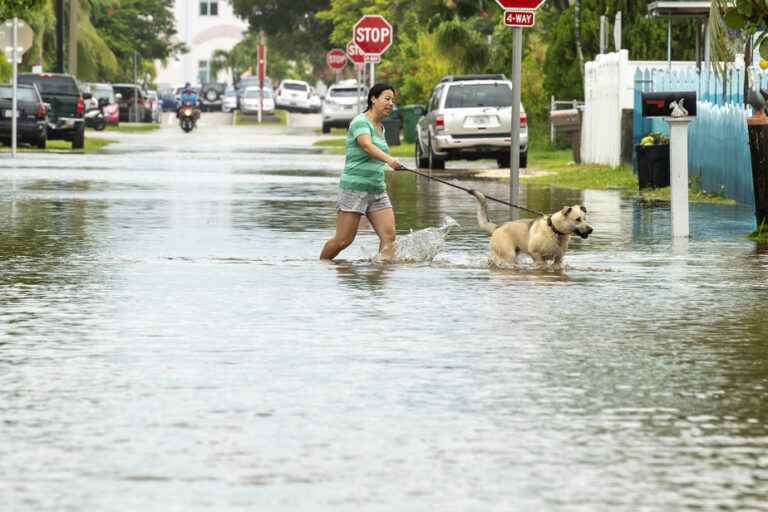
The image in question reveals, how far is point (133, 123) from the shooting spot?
87.0 m

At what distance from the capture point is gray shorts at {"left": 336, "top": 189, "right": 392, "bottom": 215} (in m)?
Answer: 16.7

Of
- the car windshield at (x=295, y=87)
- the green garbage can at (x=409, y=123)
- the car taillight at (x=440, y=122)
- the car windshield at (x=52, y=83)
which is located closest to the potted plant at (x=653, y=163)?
the car taillight at (x=440, y=122)

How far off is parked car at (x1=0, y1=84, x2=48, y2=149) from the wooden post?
2814 cm

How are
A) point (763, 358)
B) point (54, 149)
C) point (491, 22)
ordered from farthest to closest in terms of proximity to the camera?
point (491, 22) → point (54, 149) → point (763, 358)

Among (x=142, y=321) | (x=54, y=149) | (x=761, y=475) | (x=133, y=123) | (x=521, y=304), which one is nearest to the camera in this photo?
(x=761, y=475)

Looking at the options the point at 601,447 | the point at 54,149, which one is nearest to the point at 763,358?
the point at 601,447

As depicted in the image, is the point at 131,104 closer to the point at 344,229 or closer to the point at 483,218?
the point at 344,229

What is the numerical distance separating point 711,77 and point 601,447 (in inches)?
881

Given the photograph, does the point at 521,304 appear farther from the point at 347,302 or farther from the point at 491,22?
the point at 491,22

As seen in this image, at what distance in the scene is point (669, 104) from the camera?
19.4 meters

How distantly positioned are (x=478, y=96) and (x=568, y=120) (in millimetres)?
2234

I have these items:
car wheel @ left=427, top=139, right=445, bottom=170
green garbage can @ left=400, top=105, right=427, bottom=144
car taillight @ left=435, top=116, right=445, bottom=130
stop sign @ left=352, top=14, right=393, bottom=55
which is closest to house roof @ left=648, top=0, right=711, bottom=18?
car taillight @ left=435, top=116, right=445, bottom=130

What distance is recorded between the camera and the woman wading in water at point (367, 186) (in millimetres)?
16562

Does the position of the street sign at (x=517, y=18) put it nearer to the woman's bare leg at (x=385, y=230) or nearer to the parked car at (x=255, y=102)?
the woman's bare leg at (x=385, y=230)
